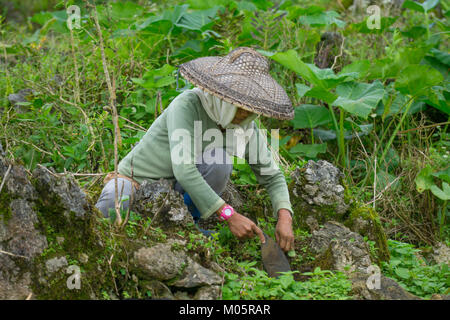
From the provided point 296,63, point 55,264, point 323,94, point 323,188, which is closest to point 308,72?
point 296,63

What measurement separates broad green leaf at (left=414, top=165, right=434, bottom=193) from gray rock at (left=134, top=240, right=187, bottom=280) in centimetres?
192

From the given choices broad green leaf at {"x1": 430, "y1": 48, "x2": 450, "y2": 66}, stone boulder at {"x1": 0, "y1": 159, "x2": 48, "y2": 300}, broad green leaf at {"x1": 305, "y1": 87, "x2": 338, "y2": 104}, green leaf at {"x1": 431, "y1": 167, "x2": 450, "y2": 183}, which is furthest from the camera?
broad green leaf at {"x1": 430, "y1": 48, "x2": 450, "y2": 66}

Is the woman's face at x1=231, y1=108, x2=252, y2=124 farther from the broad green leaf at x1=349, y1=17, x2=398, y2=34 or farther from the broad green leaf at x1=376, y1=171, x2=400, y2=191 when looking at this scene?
the broad green leaf at x1=349, y1=17, x2=398, y2=34

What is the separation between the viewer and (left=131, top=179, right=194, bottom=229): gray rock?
8.97ft

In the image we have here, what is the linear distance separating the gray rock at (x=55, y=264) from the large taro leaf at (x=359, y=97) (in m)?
2.14

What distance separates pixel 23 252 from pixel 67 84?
8.77ft

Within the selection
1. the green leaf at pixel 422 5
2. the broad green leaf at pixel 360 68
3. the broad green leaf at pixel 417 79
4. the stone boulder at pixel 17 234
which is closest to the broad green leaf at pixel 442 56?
the green leaf at pixel 422 5

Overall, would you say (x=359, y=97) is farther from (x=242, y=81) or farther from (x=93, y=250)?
(x=93, y=250)

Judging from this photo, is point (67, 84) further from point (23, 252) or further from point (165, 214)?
point (23, 252)

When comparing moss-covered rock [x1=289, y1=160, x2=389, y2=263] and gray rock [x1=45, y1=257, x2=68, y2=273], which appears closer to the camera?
gray rock [x1=45, y1=257, x2=68, y2=273]

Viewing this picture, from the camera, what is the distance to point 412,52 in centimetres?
396

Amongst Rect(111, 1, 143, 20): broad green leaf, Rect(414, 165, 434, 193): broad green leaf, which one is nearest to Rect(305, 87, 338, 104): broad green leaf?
Rect(414, 165, 434, 193): broad green leaf

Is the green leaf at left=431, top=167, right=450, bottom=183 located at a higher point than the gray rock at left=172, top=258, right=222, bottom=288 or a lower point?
lower
